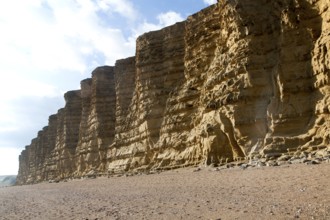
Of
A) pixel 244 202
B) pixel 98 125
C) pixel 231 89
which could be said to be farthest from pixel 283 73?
pixel 98 125

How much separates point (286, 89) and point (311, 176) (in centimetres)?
858

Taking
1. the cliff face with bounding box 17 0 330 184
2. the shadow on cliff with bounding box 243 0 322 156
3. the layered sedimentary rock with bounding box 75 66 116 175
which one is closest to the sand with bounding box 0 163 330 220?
the cliff face with bounding box 17 0 330 184

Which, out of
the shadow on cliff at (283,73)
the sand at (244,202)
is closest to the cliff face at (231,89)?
the shadow on cliff at (283,73)

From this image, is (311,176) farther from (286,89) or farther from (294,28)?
(294,28)

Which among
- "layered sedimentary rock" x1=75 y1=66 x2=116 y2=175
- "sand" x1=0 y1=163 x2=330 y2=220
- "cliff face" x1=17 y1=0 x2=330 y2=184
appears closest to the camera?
"sand" x1=0 y1=163 x2=330 y2=220

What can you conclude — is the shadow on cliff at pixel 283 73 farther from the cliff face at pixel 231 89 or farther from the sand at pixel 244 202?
the sand at pixel 244 202

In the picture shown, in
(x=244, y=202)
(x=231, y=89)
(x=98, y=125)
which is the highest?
(x=98, y=125)

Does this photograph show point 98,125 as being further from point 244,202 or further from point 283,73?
point 244,202

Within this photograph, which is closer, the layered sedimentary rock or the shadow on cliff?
the shadow on cliff

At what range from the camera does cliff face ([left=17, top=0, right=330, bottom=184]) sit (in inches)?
621

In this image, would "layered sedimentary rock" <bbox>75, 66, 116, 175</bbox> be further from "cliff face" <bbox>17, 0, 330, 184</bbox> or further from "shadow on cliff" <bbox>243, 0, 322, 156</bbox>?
"shadow on cliff" <bbox>243, 0, 322, 156</bbox>

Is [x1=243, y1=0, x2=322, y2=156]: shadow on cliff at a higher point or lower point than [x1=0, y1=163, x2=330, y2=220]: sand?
higher

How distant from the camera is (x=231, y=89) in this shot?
61.8 ft

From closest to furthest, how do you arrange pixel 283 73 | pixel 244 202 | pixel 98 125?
pixel 244 202, pixel 283 73, pixel 98 125
